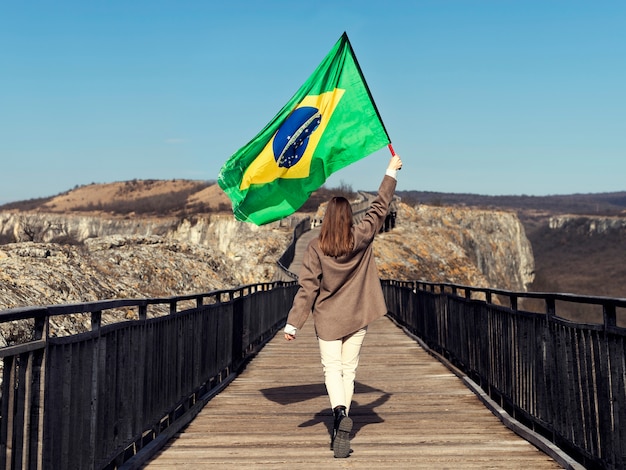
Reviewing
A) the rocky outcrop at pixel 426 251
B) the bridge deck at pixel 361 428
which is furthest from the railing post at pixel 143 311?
the rocky outcrop at pixel 426 251

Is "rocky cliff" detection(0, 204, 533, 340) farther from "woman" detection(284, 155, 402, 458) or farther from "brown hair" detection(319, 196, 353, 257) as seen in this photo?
"brown hair" detection(319, 196, 353, 257)

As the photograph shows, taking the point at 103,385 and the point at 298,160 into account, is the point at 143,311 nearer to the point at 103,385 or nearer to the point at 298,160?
the point at 103,385

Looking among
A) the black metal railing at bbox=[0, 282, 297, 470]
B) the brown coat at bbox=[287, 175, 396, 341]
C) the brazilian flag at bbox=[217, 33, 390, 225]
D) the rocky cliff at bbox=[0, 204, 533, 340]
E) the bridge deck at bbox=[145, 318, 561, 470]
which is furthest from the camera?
the rocky cliff at bbox=[0, 204, 533, 340]

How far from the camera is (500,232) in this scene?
17550 cm

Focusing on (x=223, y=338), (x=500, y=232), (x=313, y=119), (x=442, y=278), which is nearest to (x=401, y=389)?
(x=223, y=338)

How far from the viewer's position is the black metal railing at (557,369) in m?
5.86

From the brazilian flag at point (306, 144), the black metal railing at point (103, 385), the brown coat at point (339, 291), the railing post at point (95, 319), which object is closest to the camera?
the black metal railing at point (103, 385)

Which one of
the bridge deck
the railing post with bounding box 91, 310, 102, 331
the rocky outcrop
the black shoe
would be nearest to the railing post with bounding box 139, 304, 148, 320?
the bridge deck

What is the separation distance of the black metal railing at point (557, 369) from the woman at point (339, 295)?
151cm

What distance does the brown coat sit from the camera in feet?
25.0

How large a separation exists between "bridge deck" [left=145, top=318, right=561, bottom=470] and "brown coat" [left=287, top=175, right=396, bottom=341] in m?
1.11

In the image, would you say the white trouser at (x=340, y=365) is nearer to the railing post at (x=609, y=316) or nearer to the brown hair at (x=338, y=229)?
the brown hair at (x=338, y=229)

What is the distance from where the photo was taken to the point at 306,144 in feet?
35.8

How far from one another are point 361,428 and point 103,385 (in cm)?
339
